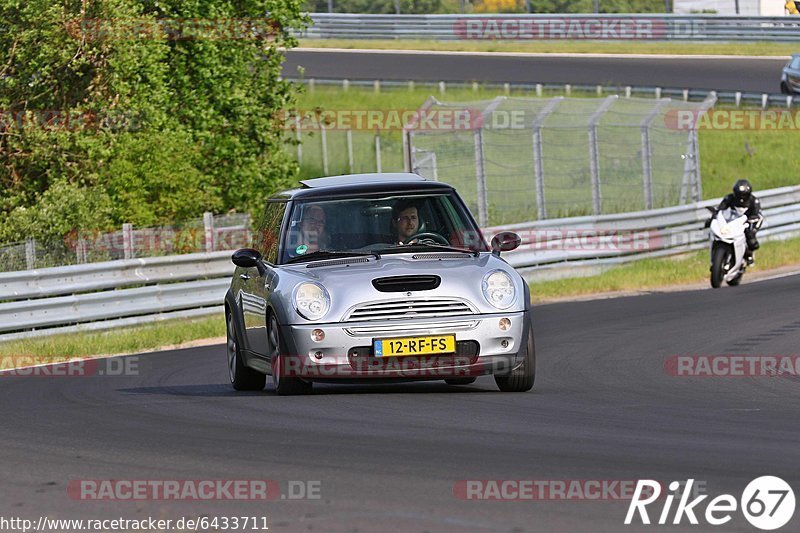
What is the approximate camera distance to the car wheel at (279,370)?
1029 centimetres

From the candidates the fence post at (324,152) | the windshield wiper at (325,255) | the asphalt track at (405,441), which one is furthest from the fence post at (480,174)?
the fence post at (324,152)

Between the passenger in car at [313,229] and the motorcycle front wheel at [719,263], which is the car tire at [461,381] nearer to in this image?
the passenger in car at [313,229]

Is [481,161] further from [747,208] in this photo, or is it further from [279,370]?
[279,370]

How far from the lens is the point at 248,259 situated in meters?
11.2

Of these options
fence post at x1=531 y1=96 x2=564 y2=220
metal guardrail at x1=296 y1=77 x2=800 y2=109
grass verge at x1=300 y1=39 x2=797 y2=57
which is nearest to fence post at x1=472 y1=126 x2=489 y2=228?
fence post at x1=531 y1=96 x2=564 y2=220

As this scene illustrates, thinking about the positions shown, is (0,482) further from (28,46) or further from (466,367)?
(28,46)

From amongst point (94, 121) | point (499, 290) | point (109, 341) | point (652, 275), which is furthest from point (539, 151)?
point (499, 290)

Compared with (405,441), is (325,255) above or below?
above

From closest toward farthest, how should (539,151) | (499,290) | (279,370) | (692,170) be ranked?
(499,290) < (279,370) < (539,151) < (692,170)

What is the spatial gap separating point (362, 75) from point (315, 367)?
4136 centimetres

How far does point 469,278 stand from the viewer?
1016 cm

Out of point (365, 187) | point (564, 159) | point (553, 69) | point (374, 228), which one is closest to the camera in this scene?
point (374, 228)

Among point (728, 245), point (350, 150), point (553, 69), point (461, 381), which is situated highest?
point (461, 381)

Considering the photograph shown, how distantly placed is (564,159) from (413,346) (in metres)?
16.6
